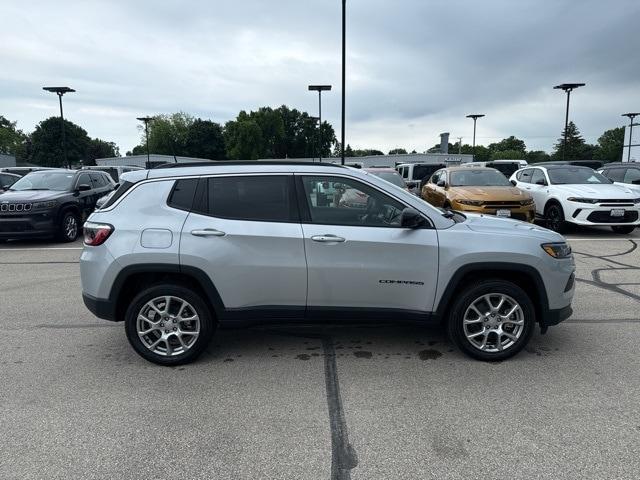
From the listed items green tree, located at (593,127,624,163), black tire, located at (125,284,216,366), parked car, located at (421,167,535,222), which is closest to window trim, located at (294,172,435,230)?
black tire, located at (125,284,216,366)

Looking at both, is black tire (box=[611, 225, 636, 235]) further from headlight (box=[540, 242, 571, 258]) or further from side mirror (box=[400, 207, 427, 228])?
side mirror (box=[400, 207, 427, 228])

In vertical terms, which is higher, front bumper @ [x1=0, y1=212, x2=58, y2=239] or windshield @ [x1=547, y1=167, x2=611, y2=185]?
windshield @ [x1=547, y1=167, x2=611, y2=185]

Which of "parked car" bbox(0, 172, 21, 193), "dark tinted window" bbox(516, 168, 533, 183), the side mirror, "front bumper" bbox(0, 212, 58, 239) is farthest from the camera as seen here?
"parked car" bbox(0, 172, 21, 193)

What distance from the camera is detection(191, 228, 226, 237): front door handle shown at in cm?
384

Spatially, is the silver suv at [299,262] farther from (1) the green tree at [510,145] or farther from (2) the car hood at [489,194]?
(1) the green tree at [510,145]

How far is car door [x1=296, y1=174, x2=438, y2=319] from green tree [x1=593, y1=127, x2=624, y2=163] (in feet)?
369

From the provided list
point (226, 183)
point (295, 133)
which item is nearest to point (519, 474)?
point (226, 183)

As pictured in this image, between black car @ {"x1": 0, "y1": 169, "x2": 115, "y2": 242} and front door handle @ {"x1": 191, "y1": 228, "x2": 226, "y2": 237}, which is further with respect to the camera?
black car @ {"x1": 0, "y1": 169, "x2": 115, "y2": 242}

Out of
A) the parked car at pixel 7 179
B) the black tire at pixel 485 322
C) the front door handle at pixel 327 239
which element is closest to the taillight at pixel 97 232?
the front door handle at pixel 327 239

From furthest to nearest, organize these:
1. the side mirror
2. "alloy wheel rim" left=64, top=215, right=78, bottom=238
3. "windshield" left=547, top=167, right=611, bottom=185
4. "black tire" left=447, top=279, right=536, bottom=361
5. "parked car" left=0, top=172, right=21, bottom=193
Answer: "parked car" left=0, top=172, right=21, bottom=193
"windshield" left=547, top=167, right=611, bottom=185
"alloy wheel rim" left=64, top=215, right=78, bottom=238
"black tire" left=447, top=279, right=536, bottom=361
the side mirror

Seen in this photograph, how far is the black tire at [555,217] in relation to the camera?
11188 mm

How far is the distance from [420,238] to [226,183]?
5.64ft

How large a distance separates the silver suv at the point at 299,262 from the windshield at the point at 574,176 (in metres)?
8.85

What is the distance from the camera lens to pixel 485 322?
3.97 meters
